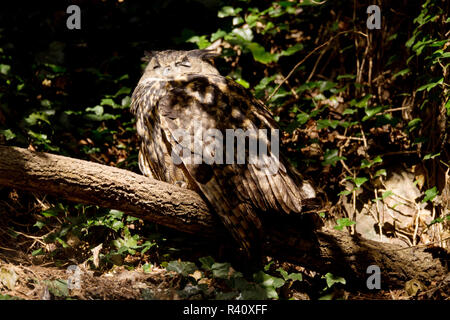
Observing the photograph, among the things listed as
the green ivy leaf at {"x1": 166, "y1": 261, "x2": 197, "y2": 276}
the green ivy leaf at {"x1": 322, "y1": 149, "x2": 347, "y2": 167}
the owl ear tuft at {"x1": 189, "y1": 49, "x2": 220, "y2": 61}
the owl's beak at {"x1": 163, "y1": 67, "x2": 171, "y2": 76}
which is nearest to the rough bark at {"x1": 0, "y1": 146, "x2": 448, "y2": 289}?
the green ivy leaf at {"x1": 166, "y1": 261, "x2": 197, "y2": 276}

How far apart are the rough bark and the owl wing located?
0.39 ft

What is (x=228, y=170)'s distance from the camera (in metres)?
2.74

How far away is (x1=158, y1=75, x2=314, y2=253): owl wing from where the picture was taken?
270 centimetres

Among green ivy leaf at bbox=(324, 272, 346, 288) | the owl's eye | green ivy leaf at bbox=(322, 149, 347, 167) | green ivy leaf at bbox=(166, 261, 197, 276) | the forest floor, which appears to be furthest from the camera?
green ivy leaf at bbox=(322, 149, 347, 167)

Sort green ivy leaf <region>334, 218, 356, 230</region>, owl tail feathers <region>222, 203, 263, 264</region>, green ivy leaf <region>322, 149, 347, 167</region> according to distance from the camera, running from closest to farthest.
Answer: owl tail feathers <region>222, 203, 263, 264</region>
green ivy leaf <region>334, 218, 356, 230</region>
green ivy leaf <region>322, 149, 347, 167</region>

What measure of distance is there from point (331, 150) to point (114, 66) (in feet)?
7.73

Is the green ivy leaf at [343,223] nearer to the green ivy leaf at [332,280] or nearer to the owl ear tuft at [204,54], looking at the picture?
the green ivy leaf at [332,280]

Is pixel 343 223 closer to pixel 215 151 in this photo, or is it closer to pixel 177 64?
pixel 215 151

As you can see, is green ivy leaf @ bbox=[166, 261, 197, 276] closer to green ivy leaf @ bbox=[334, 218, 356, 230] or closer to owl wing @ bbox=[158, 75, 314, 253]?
owl wing @ bbox=[158, 75, 314, 253]

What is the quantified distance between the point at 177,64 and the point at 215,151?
40.3 inches

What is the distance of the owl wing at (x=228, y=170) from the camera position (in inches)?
106
